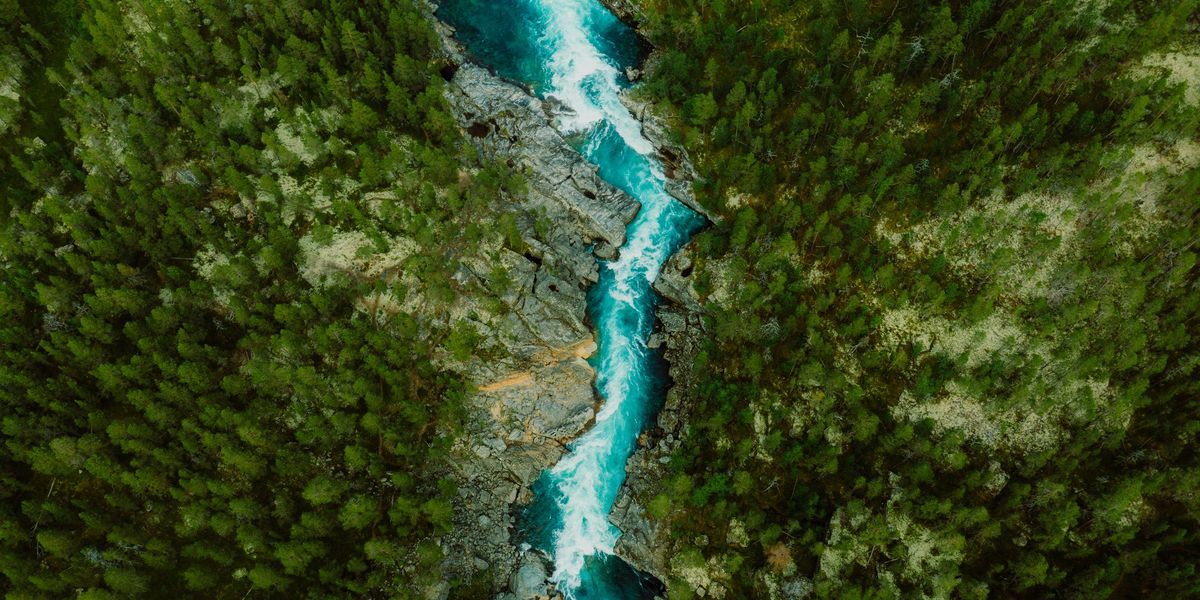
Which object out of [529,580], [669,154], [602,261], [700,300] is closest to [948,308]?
[700,300]

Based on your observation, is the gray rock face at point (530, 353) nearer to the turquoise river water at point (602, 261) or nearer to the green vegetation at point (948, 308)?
the turquoise river water at point (602, 261)

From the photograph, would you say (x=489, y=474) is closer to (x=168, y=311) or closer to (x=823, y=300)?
(x=168, y=311)

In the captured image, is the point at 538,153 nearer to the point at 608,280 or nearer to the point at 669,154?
the point at 669,154

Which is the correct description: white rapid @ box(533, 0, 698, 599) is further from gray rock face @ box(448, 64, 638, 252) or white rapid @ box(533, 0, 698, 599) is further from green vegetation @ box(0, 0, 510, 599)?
green vegetation @ box(0, 0, 510, 599)

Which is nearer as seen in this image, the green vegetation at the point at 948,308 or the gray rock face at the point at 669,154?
the green vegetation at the point at 948,308

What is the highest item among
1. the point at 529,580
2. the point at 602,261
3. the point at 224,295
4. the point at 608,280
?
the point at 602,261

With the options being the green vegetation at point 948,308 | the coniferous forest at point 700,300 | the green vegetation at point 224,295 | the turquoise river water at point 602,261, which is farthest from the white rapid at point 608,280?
the green vegetation at point 224,295

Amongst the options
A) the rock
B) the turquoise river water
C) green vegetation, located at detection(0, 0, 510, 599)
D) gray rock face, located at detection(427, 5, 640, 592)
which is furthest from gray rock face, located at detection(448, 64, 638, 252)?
the rock
